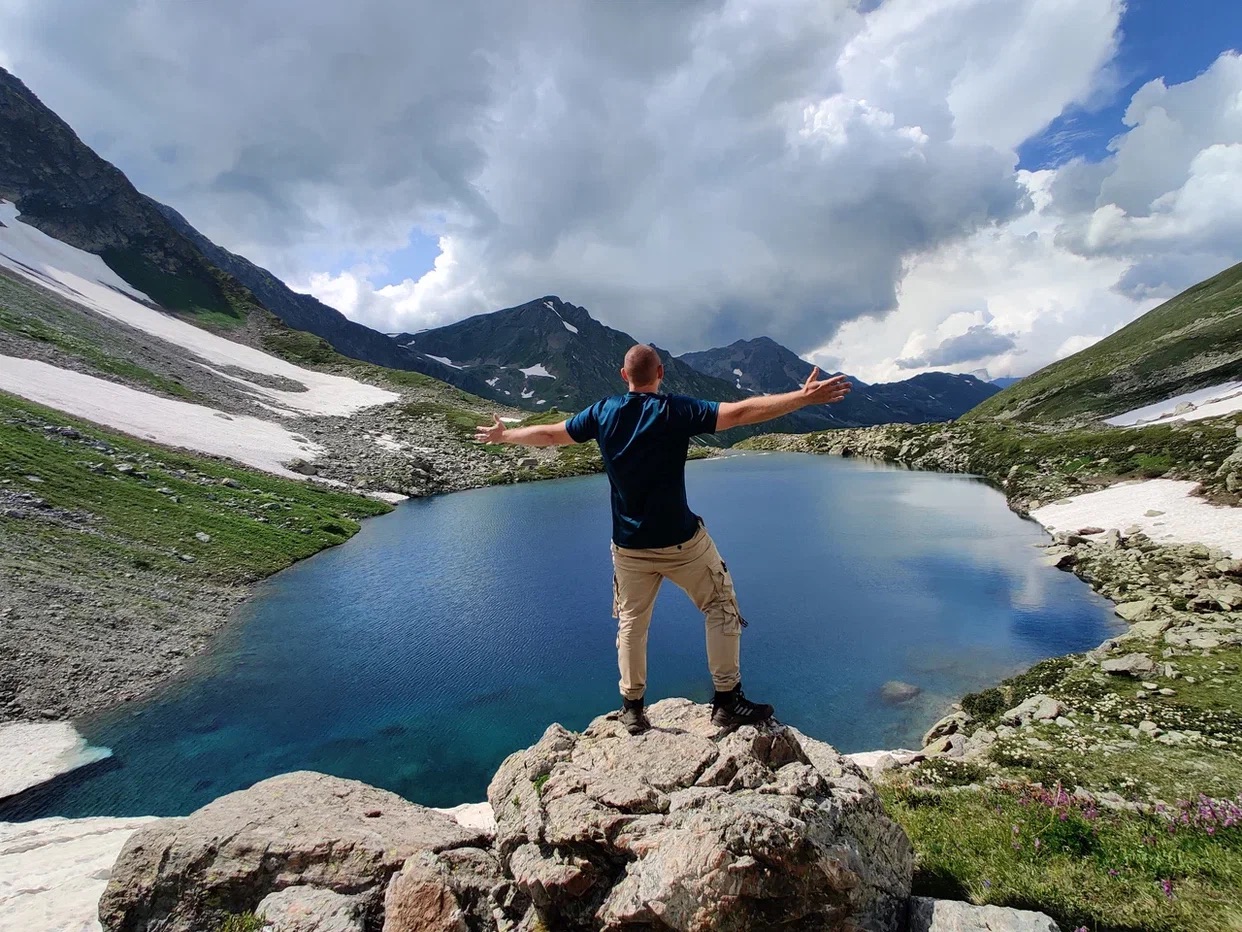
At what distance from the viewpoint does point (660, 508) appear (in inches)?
247

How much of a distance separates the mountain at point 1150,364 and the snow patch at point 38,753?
377 ft

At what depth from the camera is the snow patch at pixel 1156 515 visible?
29.7m

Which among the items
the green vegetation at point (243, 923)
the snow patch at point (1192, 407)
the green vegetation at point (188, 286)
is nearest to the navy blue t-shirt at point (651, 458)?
the green vegetation at point (243, 923)

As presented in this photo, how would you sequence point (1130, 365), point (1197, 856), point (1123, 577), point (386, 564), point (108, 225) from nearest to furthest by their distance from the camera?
1. point (1197, 856)
2. point (1123, 577)
3. point (386, 564)
4. point (1130, 365)
5. point (108, 225)

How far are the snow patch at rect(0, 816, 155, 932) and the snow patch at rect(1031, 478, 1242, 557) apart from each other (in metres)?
39.4

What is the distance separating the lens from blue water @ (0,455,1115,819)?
57.0 ft

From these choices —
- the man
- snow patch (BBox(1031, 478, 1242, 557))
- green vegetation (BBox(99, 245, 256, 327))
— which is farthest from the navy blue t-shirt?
green vegetation (BBox(99, 245, 256, 327))

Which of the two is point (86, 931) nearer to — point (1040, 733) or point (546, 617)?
point (1040, 733)

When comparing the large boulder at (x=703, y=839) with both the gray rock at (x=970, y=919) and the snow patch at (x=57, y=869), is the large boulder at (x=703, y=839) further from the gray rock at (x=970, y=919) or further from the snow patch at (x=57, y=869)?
the snow patch at (x=57, y=869)

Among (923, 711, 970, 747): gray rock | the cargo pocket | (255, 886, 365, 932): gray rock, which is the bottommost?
(923, 711, 970, 747): gray rock

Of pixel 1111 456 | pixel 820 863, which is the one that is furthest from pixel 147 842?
pixel 1111 456

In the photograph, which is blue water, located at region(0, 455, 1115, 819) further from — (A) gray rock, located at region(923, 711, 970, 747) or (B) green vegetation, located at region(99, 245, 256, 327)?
(B) green vegetation, located at region(99, 245, 256, 327)

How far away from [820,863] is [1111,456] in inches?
2471

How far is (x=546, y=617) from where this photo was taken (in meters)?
29.4
